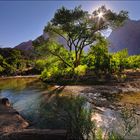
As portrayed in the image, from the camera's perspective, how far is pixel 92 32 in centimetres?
3200

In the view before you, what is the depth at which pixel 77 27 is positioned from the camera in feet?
100

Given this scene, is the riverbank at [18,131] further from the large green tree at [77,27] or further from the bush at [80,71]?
the large green tree at [77,27]

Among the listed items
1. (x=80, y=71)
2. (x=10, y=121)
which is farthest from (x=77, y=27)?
(x=10, y=121)

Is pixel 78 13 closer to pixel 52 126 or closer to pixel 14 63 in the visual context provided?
pixel 52 126

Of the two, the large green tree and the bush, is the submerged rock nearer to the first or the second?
the bush

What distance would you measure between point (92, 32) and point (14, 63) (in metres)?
32.8

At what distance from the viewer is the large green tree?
101 feet

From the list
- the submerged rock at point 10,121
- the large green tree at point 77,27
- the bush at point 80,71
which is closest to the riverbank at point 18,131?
the submerged rock at point 10,121

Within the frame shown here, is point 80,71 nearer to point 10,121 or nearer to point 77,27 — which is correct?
point 77,27

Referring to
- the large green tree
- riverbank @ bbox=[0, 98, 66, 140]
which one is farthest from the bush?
riverbank @ bbox=[0, 98, 66, 140]

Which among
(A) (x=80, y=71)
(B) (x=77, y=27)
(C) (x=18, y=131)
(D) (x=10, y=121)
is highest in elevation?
(B) (x=77, y=27)

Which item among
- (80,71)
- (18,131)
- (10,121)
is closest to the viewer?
(18,131)

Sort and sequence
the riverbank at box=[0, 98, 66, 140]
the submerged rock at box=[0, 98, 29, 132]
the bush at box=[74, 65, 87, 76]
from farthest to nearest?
the bush at box=[74, 65, 87, 76] < the submerged rock at box=[0, 98, 29, 132] < the riverbank at box=[0, 98, 66, 140]

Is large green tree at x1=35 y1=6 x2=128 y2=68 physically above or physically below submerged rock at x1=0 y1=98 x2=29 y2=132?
above
